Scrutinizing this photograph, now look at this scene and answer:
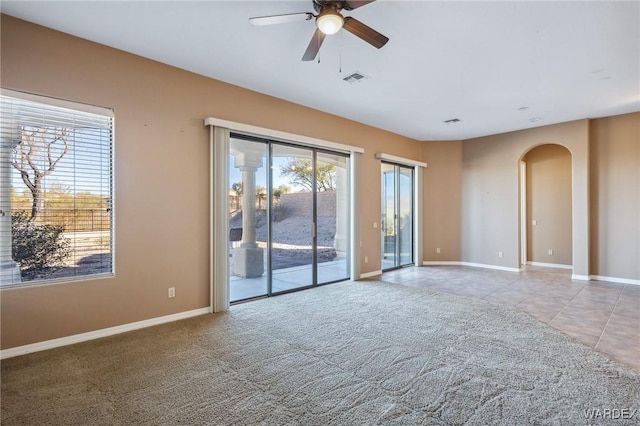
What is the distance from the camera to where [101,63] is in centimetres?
341

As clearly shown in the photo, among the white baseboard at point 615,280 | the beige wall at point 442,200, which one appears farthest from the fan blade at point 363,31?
the white baseboard at point 615,280

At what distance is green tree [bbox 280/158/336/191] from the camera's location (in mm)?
5305

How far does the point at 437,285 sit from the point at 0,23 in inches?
254

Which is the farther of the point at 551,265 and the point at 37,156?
the point at 551,265

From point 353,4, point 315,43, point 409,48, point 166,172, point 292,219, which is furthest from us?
point 292,219

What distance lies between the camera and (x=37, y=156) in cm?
311

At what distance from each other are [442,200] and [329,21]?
6368 mm

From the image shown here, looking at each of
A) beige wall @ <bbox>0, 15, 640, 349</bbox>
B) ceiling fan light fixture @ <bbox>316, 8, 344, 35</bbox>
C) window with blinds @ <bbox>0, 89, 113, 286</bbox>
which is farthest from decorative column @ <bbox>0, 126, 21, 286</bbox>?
ceiling fan light fixture @ <bbox>316, 8, 344, 35</bbox>

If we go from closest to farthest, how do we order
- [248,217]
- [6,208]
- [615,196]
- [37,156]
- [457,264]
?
[6,208]
[37,156]
[248,217]
[615,196]
[457,264]

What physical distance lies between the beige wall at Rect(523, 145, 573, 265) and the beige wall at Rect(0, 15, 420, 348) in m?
6.91

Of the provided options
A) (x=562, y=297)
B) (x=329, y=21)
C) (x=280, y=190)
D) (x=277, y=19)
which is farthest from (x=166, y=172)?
(x=562, y=297)

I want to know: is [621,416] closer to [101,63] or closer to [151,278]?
[151,278]

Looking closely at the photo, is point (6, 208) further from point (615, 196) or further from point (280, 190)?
point (615, 196)

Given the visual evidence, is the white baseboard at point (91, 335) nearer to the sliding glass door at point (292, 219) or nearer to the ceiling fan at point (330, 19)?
the sliding glass door at point (292, 219)
